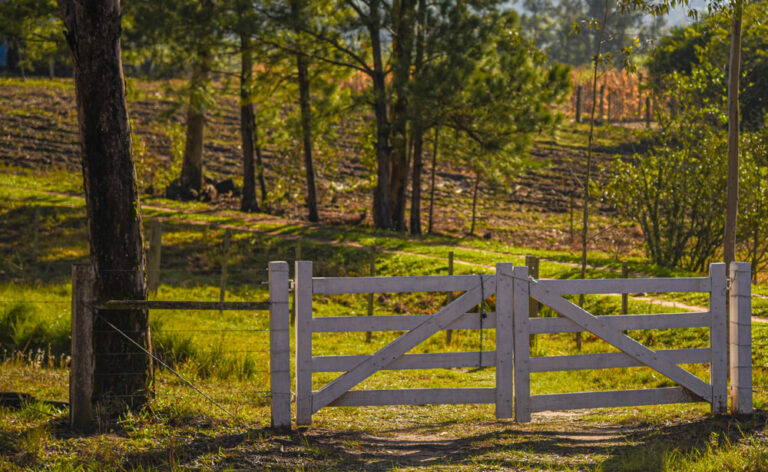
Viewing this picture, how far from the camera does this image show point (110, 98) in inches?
295

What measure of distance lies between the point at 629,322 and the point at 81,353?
16.3 ft

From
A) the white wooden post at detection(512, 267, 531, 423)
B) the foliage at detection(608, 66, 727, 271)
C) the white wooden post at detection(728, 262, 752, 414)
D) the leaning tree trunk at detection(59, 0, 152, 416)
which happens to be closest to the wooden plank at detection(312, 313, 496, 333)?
the white wooden post at detection(512, 267, 531, 423)

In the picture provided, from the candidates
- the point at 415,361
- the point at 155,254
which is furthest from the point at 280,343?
the point at 155,254

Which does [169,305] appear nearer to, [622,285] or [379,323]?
[379,323]

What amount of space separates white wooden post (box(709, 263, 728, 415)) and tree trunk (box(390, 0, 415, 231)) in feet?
57.3

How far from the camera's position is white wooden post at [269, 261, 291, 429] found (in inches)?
274

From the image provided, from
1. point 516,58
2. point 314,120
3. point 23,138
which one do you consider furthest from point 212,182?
point 516,58

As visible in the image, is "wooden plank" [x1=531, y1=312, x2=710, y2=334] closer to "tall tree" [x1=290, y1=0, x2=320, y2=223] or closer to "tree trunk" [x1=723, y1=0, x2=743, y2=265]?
"tree trunk" [x1=723, y1=0, x2=743, y2=265]

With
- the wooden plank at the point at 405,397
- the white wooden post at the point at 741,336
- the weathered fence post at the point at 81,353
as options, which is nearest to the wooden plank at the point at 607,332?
the white wooden post at the point at 741,336

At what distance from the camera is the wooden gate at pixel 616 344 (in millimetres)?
Answer: 7320

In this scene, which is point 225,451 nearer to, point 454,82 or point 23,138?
point 454,82

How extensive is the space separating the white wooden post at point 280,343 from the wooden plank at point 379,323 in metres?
0.29

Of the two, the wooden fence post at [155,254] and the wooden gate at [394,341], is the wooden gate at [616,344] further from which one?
the wooden fence post at [155,254]

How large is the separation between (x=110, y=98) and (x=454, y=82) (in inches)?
694
